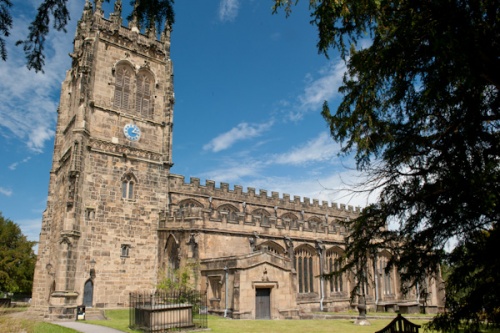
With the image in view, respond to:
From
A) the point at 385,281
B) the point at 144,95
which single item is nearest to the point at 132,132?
the point at 144,95

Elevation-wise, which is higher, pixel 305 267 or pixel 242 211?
pixel 242 211

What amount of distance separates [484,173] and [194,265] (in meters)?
17.5

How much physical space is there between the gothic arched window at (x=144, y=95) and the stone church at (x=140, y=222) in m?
0.07

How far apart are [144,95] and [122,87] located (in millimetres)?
1555

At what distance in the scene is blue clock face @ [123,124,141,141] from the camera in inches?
1000

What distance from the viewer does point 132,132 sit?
25672mm

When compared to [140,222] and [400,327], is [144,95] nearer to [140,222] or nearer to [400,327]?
[140,222]

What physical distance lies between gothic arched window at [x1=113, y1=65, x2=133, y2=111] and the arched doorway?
1079cm

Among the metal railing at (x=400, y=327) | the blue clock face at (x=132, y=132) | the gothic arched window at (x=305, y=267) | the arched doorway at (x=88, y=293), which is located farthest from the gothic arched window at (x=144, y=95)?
the metal railing at (x=400, y=327)

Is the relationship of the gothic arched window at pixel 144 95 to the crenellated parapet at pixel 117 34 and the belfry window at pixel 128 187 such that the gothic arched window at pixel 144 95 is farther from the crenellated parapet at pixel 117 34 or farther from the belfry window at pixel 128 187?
the belfry window at pixel 128 187

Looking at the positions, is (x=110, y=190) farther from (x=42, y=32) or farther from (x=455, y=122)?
(x=455, y=122)

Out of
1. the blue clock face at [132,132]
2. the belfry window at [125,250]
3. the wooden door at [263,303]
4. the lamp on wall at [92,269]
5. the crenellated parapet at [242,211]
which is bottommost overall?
the wooden door at [263,303]

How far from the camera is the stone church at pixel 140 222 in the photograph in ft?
67.7

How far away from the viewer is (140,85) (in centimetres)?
2716
